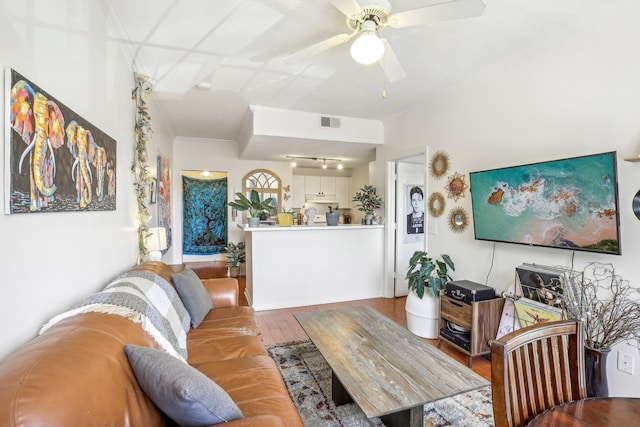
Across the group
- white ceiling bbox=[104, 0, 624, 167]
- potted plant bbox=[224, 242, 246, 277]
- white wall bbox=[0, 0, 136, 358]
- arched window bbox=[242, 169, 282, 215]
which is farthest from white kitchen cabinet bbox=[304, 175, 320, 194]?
white wall bbox=[0, 0, 136, 358]

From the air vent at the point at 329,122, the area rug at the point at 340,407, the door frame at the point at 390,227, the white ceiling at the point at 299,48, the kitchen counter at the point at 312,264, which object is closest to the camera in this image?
the area rug at the point at 340,407

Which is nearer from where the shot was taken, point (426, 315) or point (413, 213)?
point (426, 315)

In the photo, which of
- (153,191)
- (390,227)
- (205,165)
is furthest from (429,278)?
(205,165)

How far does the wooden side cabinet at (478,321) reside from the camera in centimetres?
248

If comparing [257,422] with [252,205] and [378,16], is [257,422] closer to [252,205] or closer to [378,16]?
[378,16]

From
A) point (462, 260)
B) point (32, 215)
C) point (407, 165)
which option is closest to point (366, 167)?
point (407, 165)

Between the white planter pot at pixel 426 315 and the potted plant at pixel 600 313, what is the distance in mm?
1234

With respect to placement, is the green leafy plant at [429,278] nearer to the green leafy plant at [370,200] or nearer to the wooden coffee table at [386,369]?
the wooden coffee table at [386,369]

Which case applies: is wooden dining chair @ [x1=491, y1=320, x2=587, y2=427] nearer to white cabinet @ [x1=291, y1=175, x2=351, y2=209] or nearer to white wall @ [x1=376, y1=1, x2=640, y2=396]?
white wall @ [x1=376, y1=1, x2=640, y2=396]

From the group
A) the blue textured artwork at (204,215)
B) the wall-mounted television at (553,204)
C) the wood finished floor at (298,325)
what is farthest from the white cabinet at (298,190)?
the wall-mounted television at (553,204)

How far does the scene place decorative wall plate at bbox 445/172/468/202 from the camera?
3062 mm

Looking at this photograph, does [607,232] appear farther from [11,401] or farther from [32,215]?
[32,215]

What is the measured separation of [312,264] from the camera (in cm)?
411

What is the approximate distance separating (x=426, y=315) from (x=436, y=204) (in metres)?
1.24
